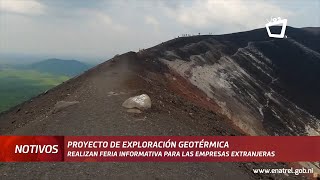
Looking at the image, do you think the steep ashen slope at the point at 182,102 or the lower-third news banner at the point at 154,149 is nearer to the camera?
the lower-third news banner at the point at 154,149

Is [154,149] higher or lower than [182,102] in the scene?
lower

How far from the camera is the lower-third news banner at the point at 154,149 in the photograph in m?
22.1

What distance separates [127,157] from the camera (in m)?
22.5

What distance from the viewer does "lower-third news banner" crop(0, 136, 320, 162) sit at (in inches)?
869

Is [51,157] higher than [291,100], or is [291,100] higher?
[291,100]

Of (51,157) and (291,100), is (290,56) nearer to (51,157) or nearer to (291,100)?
(291,100)

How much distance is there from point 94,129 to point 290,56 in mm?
81584

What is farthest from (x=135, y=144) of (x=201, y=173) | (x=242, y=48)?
(x=242, y=48)

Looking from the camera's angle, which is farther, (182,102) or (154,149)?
(182,102)

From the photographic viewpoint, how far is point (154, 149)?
22641 millimetres

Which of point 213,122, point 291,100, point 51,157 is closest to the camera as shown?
point 51,157

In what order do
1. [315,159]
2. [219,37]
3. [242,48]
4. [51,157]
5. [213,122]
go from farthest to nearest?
[219,37], [242,48], [213,122], [315,159], [51,157]

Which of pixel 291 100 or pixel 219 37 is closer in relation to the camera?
pixel 291 100

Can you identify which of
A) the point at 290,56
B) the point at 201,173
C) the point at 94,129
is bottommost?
the point at 201,173
